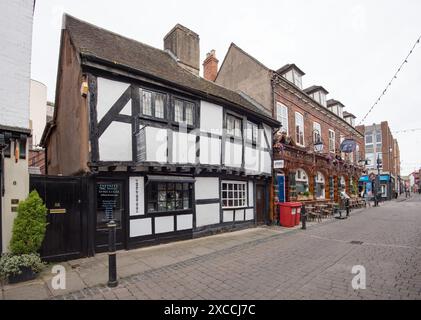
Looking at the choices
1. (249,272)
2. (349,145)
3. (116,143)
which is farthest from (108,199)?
(349,145)

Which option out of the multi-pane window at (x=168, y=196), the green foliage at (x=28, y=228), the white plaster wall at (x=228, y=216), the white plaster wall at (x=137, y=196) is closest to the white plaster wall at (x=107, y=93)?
the white plaster wall at (x=137, y=196)

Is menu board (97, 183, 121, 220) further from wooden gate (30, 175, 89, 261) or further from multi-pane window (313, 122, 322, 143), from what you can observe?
multi-pane window (313, 122, 322, 143)

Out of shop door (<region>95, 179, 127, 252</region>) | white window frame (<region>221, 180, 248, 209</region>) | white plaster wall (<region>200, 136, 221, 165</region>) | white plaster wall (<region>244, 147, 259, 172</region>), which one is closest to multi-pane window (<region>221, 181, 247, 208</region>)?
white window frame (<region>221, 180, 248, 209</region>)

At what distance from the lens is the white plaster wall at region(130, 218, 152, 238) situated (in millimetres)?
7530

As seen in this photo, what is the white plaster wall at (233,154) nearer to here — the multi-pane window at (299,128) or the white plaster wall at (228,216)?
the white plaster wall at (228,216)

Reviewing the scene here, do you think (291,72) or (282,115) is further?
(291,72)

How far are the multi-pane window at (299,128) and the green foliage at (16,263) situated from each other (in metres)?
14.6

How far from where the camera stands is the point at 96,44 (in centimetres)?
820

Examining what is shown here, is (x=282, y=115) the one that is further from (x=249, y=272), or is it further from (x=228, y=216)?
(x=249, y=272)

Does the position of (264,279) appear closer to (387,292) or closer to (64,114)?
(387,292)

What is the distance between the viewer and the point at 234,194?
11.0 m

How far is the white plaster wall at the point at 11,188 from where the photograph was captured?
18.7 feet

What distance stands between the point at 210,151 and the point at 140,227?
3.94m
